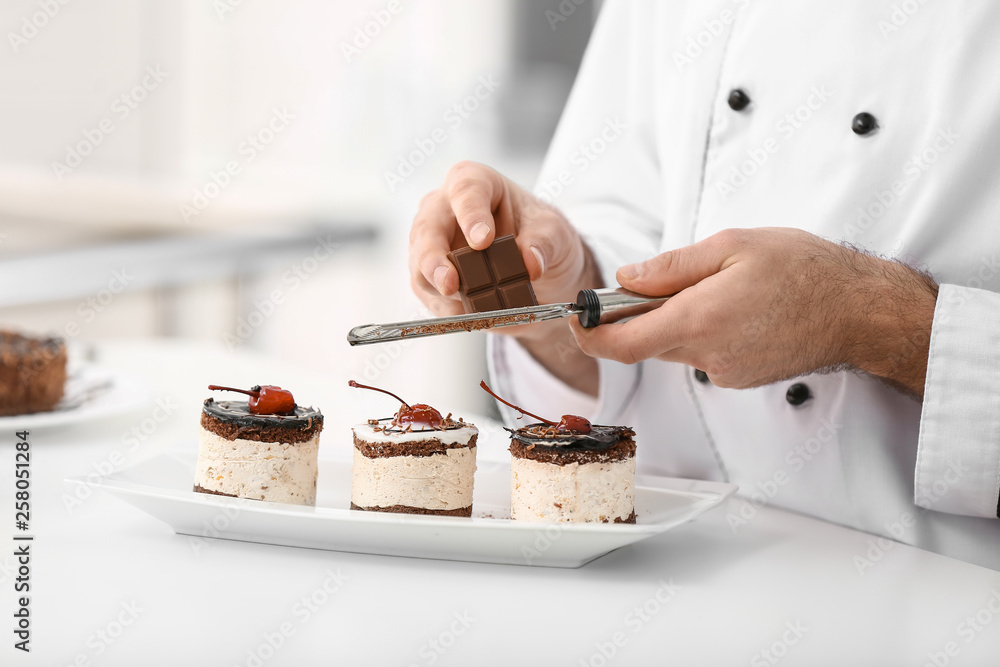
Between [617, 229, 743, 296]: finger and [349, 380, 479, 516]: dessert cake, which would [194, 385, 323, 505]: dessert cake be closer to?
[349, 380, 479, 516]: dessert cake

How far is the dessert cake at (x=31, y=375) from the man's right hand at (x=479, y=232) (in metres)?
0.70

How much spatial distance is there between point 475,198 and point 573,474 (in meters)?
0.37

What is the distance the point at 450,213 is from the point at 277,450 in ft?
1.24

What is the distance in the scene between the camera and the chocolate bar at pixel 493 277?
971 millimetres

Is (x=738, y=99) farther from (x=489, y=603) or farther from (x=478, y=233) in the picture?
(x=489, y=603)

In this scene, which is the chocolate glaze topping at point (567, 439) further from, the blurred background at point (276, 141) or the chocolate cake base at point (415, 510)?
the blurred background at point (276, 141)

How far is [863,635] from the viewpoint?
0.72 metres

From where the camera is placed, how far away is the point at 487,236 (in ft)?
3.12

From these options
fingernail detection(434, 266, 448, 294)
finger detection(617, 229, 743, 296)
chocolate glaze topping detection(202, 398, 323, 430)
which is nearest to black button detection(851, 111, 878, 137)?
finger detection(617, 229, 743, 296)

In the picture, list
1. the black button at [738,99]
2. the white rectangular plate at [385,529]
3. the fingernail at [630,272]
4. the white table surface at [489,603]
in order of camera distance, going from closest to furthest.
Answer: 1. the white table surface at [489,603]
2. the white rectangular plate at [385,529]
3. the fingernail at [630,272]
4. the black button at [738,99]

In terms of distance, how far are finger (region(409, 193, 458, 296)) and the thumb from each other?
21cm

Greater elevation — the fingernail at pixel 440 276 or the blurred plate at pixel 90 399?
the fingernail at pixel 440 276

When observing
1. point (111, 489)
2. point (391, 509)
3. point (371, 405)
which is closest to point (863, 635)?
point (391, 509)

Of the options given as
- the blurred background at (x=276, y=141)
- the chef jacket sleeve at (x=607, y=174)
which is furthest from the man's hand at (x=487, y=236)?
the blurred background at (x=276, y=141)
